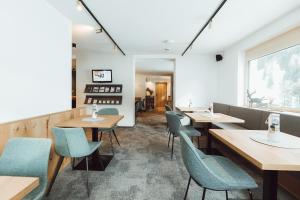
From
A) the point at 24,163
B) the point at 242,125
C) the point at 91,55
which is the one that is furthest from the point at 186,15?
the point at 91,55

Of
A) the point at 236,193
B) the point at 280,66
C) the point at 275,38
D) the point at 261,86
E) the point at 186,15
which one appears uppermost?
the point at 186,15

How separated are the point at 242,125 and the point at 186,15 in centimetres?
243

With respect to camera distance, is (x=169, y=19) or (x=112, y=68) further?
(x=112, y=68)

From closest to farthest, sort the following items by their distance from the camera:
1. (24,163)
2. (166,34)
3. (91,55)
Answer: (24,163) < (166,34) < (91,55)

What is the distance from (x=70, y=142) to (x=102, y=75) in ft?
13.2

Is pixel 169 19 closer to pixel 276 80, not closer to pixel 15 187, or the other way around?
pixel 276 80

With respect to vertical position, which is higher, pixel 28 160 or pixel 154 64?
pixel 154 64

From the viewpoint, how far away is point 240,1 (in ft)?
8.36

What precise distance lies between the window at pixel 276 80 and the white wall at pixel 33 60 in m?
3.95

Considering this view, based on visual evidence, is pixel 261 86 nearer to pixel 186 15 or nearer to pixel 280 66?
pixel 280 66

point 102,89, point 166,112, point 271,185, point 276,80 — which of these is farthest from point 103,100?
point 271,185

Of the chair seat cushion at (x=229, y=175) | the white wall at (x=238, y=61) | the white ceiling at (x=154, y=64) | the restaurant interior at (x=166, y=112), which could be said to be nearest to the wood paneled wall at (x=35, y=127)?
the restaurant interior at (x=166, y=112)

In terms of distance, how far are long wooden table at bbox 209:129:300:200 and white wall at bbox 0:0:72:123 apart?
2.29 m

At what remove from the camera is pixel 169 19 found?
3154 millimetres
